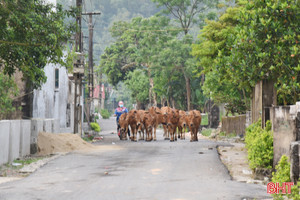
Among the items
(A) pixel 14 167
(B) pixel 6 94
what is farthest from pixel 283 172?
(B) pixel 6 94

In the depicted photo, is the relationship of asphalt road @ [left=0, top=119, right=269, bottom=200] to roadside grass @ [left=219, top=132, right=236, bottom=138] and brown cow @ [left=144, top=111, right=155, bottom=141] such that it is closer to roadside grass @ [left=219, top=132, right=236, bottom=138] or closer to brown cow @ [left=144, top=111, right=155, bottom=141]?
brown cow @ [left=144, top=111, right=155, bottom=141]

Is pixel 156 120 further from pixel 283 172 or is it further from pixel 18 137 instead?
pixel 283 172

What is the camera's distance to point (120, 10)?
155 m

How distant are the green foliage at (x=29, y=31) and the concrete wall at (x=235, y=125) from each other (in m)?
16.4

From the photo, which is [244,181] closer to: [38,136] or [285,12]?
[285,12]

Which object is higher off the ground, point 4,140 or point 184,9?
point 184,9

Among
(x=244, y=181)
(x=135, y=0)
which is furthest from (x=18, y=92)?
(x=135, y=0)

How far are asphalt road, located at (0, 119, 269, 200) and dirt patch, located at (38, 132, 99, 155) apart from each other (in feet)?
11.1

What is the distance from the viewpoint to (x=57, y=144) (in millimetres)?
21219

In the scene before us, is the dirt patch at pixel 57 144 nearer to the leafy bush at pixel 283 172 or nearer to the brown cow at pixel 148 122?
the brown cow at pixel 148 122

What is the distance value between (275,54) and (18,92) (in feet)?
38.6

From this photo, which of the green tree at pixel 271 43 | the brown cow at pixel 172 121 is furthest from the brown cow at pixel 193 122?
the green tree at pixel 271 43

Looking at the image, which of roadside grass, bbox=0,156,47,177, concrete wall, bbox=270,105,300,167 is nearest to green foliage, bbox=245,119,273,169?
concrete wall, bbox=270,105,300,167

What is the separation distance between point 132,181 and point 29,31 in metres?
6.58
